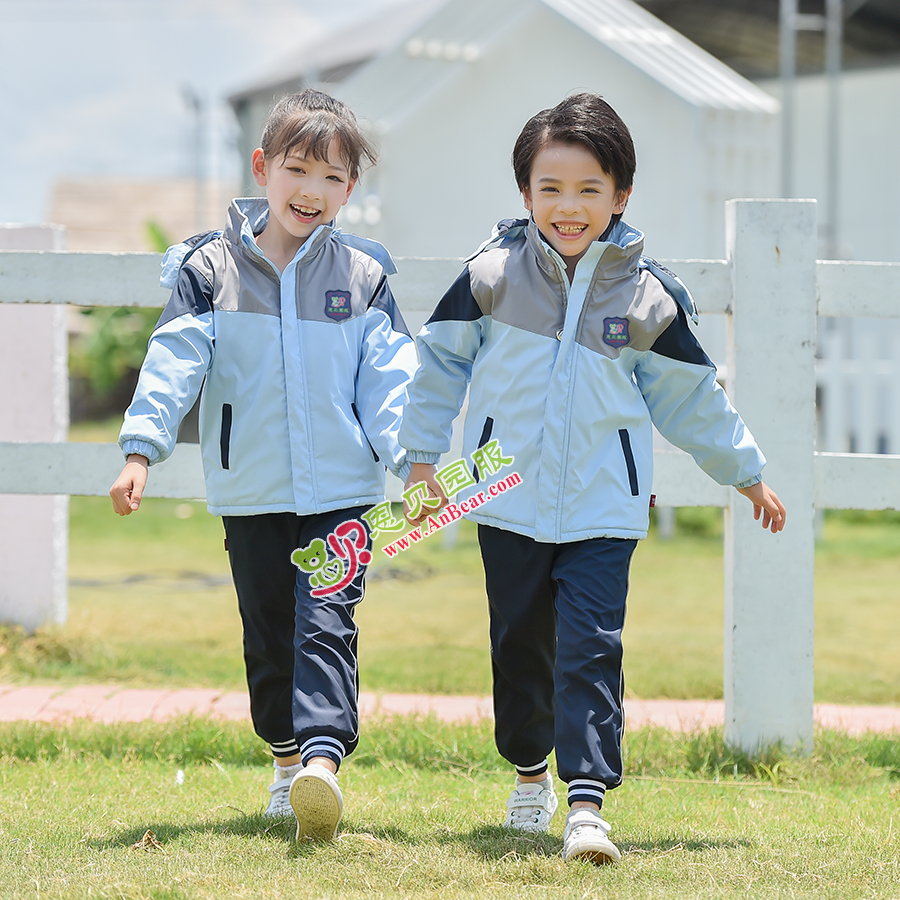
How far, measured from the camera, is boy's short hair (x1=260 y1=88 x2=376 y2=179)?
9.52 ft

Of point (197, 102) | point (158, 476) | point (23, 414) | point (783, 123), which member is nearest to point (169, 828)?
point (158, 476)

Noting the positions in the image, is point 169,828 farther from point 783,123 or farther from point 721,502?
point 783,123

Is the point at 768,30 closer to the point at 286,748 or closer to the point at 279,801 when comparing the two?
the point at 286,748

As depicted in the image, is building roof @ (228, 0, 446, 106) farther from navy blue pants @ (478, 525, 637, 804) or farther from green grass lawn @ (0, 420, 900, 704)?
navy blue pants @ (478, 525, 637, 804)

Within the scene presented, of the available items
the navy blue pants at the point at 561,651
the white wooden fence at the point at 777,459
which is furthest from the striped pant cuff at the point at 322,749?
the white wooden fence at the point at 777,459

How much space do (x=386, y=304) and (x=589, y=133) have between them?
25.8 inches

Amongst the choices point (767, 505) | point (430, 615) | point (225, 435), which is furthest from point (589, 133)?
point (430, 615)

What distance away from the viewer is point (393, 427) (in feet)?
9.50

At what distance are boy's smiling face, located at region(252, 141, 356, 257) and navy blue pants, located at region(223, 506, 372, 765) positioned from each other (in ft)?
2.27

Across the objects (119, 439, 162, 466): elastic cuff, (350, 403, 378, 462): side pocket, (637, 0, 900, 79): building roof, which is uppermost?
(637, 0, 900, 79): building roof

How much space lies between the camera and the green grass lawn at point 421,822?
7.95ft

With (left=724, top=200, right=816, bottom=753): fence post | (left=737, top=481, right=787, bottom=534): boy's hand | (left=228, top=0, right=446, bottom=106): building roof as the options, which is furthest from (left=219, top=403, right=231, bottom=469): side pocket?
(left=228, top=0, right=446, bottom=106): building roof

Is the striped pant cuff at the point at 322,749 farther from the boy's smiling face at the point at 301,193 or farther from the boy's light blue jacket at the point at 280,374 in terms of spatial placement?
the boy's smiling face at the point at 301,193

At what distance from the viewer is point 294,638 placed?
9.34 feet
